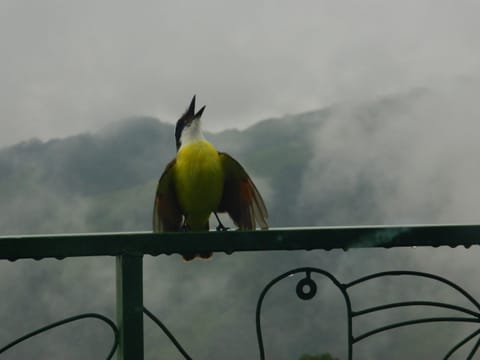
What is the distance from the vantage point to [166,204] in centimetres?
294

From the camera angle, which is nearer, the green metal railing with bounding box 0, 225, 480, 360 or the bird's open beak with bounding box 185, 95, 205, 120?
the green metal railing with bounding box 0, 225, 480, 360

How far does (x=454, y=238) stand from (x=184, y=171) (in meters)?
1.27

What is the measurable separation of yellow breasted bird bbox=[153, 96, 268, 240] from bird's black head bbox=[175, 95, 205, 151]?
1.56 feet

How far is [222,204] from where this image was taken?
3.01 meters

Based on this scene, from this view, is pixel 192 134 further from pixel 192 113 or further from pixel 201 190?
pixel 201 190

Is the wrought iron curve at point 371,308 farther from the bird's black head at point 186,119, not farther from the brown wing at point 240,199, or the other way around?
the bird's black head at point 186,119

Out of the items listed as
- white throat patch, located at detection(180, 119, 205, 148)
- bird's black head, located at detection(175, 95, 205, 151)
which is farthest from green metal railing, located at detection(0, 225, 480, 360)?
bird's black head, located at detection(175, 95, 205, 151)

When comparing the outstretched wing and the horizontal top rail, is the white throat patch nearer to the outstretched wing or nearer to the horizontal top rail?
the outstretched wing

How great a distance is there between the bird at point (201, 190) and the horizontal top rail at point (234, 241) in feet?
3.26

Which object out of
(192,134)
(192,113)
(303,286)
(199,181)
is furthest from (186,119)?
(303,286)

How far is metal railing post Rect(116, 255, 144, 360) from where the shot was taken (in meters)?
1.71

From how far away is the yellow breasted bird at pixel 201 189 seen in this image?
2900 mm

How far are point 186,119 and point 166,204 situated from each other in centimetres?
72

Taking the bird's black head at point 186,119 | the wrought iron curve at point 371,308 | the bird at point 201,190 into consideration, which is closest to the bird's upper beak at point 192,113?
the bird's black head at point 186,119
